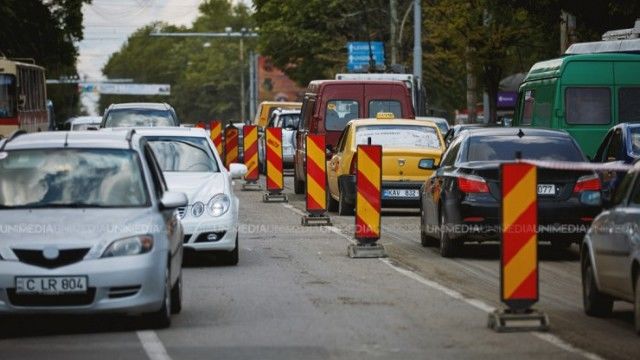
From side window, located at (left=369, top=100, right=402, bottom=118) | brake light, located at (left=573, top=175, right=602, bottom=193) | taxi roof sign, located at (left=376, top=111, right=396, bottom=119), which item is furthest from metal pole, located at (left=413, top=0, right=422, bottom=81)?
brake light, located at (left=573, top=175, right=602, bottom=193)

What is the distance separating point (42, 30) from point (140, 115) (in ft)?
129

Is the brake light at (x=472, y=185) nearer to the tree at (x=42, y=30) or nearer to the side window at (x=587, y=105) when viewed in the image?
the side window at (x=587, y=105)

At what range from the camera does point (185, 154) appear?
19.5 meters

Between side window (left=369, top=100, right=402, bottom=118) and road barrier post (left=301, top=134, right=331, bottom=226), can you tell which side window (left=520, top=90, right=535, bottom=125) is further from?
road barrier post (left=301, top=134, right=331, bottom=226)

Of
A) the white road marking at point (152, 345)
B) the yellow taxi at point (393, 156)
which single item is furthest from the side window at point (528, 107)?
the white road marking at point (152, 345)

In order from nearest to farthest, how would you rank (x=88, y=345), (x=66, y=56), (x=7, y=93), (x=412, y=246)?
(x=88, y=345), (x=412, y=246), (x=7, y=93), (x=66, y=56)

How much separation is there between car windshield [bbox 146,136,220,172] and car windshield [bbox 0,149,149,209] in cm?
595

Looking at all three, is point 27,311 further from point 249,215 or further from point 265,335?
point 249,215

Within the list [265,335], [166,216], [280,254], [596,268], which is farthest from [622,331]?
[280,254]

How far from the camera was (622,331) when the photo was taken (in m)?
12.6

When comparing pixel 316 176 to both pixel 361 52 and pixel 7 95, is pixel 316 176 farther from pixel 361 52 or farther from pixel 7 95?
pixel 361 52

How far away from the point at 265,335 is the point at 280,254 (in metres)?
7.86

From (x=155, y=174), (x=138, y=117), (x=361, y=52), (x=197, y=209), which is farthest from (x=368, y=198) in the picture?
(x=361, y=52)

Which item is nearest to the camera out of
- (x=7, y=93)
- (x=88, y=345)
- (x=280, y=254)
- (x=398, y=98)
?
(x=88, y=345)
